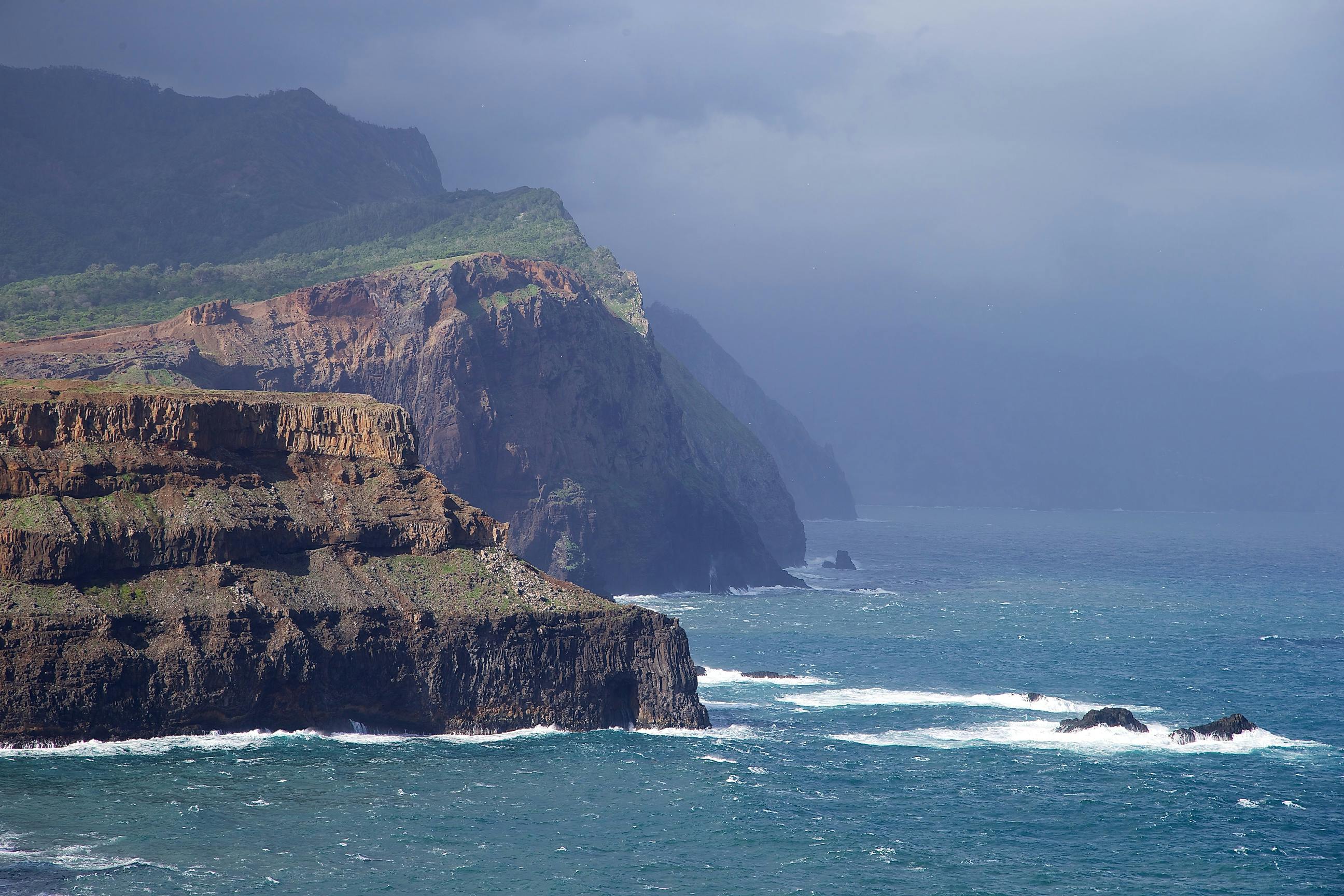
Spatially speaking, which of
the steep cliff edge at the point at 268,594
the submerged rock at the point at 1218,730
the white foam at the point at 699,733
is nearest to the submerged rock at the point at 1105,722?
the submerged rock at the point at 1218,730

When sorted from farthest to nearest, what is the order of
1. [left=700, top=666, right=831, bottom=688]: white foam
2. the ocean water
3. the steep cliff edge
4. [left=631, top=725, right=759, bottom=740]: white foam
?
[left=700, top=666, right=831, bottom=688]: white foam, [left=631, top=725, right=759, bottom=740]: white foam, the steep cliff edge, the ocean water

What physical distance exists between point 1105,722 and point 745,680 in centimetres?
3029

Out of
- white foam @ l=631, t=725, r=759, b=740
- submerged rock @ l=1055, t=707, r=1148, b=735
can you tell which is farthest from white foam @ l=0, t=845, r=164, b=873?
submerged rock @ l=1055, t=707, r=1148, b=735

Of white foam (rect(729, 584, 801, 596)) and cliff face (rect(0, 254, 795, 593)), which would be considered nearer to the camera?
cliff face (rect(0, 254, 795, 593))

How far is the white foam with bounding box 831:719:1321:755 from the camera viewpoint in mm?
88375

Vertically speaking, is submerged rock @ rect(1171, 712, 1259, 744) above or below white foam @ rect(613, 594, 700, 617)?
below

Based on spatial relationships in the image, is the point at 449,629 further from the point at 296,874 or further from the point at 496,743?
the point at 296,874

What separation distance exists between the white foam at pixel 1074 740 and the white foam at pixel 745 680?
1829 centimetres

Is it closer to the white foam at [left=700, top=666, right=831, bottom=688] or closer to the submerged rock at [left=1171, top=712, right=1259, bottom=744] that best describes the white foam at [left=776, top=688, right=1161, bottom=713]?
the white foam at [left=700, top=666, right=831, bottom=688]

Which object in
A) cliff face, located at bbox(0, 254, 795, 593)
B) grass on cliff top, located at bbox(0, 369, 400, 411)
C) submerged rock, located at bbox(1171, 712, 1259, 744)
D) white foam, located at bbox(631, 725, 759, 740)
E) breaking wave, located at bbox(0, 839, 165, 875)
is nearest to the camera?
breaking wave, located at bbox(0, 839, 165, 875)

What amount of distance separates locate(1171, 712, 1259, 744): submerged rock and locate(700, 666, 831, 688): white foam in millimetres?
30126

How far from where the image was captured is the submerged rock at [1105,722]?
92.5 metres

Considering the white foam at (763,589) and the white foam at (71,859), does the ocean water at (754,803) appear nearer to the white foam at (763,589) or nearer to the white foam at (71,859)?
the white foam at (71,859)

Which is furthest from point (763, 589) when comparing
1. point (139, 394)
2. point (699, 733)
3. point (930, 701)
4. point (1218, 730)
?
point (139, 394)
